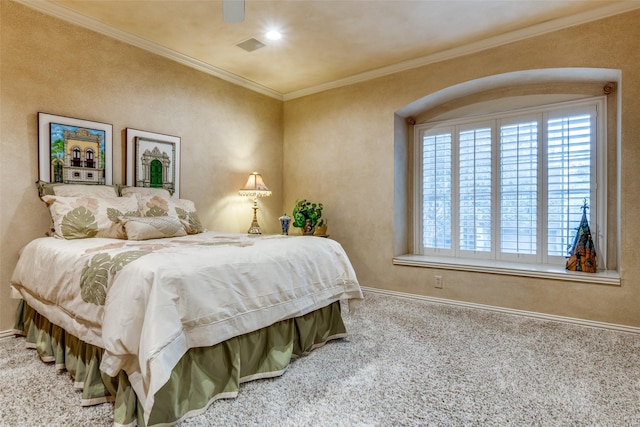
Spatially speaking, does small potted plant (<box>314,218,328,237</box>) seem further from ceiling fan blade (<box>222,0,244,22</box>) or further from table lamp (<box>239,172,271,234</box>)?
ceiling fan blade (<box>222,0,244,22</box>)

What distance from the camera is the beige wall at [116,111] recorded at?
261 cm

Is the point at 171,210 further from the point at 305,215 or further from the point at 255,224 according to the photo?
the point at 305,215

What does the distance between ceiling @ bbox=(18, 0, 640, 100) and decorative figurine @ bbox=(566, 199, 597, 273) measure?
1.80 m

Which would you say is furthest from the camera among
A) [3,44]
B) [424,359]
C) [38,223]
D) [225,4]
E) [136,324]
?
[38,223]

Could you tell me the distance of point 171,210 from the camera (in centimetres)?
299

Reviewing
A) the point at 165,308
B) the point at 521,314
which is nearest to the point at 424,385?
the point at 165,308

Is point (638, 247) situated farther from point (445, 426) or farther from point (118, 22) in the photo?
point (118, 22)

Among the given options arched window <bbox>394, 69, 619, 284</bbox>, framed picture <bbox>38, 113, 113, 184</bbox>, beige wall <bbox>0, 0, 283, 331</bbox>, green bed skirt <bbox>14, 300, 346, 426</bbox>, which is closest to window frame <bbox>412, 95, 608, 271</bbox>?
arched window <bbox>394, 69, 619, 284</bbox>

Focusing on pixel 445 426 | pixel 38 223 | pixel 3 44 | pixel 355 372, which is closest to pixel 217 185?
pixel 38 223

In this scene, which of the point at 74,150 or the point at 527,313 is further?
the point at 527,313

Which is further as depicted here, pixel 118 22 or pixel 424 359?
pixel 118 22

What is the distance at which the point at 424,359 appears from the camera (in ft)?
7.46

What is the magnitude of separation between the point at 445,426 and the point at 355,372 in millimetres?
629

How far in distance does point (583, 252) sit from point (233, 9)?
3.43 meters
